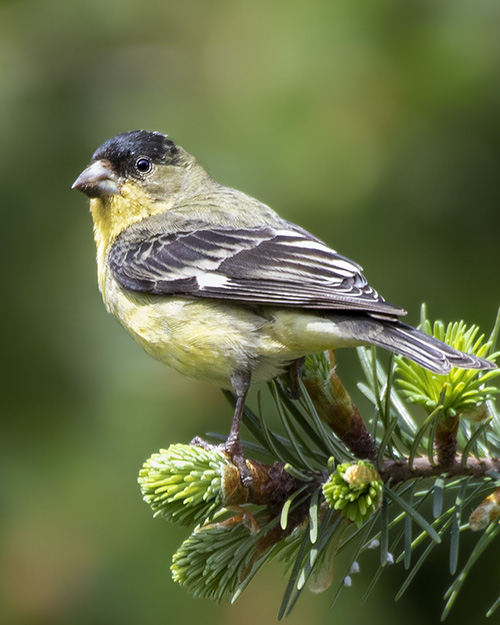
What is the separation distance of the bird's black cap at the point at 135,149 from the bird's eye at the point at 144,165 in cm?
2

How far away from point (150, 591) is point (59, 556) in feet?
1.62

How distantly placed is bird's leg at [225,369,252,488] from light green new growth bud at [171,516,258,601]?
0.16 metres

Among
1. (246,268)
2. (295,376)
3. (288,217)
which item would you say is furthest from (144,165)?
(295,376)

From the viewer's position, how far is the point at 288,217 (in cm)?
387

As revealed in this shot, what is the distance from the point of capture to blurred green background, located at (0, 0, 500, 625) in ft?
11.8

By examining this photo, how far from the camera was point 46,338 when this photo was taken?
412 centimetres

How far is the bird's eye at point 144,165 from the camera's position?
405cm

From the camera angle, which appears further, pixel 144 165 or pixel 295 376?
pixel 144 165

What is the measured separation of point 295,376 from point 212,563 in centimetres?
88

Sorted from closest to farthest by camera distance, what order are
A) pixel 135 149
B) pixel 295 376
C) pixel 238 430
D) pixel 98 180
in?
pixel 238 430, pixel 295 376, pixel 98 180, pixel 135 149

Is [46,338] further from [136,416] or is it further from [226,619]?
[226,619]

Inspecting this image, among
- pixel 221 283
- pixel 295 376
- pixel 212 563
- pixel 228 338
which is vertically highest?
pixel 221 283

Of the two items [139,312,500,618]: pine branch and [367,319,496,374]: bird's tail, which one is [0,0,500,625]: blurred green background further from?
[139,312,500,618]: pine branch

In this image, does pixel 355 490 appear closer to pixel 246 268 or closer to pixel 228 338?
pixel 228 338
